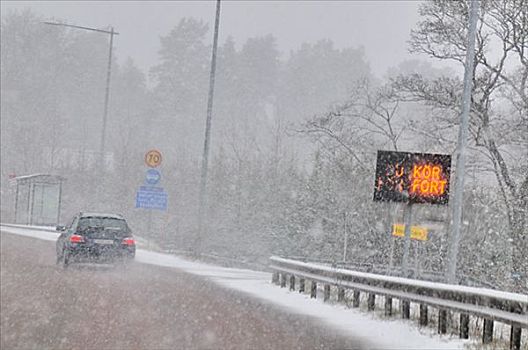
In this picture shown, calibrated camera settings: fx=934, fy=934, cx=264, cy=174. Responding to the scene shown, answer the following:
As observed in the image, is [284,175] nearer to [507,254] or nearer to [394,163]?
[507,254]

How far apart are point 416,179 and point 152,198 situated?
785 inches

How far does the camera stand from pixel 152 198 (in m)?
39.3

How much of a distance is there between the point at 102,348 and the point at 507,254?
2137cm

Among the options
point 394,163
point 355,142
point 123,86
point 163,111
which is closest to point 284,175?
point 355,142

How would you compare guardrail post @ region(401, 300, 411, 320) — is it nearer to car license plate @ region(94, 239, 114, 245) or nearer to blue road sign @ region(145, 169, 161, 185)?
car license plate @ region(94, 239, 114, 245)

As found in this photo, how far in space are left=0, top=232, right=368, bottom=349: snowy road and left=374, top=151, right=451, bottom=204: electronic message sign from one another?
4224 mm

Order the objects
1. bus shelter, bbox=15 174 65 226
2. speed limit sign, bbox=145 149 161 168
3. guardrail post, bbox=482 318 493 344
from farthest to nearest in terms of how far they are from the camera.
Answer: bus shelter, bbox=15 174 65 226, speed limit sign, bbox=145 149 161 168, guardrail post, bbox=482 318 493 344

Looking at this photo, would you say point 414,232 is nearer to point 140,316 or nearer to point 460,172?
point 460,172

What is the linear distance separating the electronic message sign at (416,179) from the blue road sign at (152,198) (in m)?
19.0

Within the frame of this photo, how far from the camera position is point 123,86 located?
135 m

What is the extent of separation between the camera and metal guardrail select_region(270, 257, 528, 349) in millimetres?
11888

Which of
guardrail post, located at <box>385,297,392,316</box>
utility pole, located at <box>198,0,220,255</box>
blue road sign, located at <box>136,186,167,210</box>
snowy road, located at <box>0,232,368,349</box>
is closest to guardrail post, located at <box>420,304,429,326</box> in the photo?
snowy road, located at <box>0,232,368,349</box>

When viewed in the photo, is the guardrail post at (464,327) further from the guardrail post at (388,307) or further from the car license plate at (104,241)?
the car license plate at (104,241)

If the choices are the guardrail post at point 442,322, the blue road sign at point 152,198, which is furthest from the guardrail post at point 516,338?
the blue road sign at point 152,198
